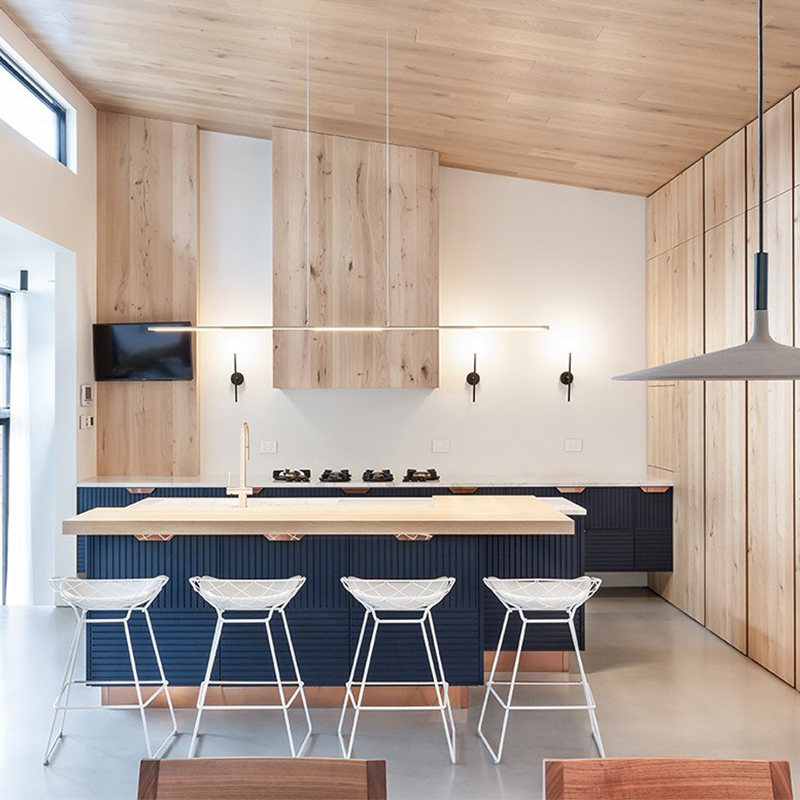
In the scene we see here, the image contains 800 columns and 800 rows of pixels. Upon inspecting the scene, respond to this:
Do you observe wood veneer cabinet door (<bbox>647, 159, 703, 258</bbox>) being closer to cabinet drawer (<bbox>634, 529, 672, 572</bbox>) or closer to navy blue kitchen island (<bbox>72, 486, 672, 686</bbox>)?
cabinet drawer (<bbox>634, 529, 672, 572</bbox>)

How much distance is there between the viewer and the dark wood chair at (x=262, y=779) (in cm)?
144

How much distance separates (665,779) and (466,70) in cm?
371

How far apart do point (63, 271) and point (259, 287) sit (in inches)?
54.0

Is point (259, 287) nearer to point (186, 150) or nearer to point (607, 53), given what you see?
point (186, 150)

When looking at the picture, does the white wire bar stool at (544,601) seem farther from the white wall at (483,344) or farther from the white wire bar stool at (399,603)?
the white wall at (483,344)

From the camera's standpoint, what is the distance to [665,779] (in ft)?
4.86

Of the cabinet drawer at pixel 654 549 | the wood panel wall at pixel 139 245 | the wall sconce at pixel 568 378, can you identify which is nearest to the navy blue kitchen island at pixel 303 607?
the cabinet drawer at pixel 654 549

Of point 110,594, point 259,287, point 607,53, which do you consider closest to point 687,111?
point 607,53

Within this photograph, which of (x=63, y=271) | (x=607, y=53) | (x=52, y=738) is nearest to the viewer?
(x=52, y=738)

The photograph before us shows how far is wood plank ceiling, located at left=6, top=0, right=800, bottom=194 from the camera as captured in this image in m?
3.58

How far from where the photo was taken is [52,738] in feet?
11.2

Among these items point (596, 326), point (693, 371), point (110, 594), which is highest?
point (596, 326)

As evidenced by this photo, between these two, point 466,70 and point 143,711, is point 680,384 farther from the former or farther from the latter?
point 143,711

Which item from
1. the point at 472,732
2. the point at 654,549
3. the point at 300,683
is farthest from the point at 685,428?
the point at 300,683
